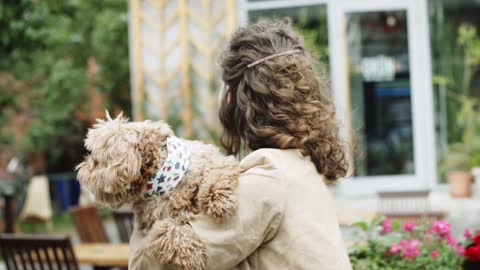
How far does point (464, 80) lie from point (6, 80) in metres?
8.10

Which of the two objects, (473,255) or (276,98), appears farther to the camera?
(473,255)

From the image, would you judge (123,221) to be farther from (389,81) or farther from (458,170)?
(458,170)

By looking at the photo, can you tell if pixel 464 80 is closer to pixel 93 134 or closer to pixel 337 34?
pixel 337 34

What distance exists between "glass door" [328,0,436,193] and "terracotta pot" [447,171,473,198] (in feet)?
1.84

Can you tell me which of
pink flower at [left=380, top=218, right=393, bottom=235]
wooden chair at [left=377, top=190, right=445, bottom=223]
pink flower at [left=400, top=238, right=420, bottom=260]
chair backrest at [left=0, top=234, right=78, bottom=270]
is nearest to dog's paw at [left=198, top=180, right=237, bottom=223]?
pink flower at [left=400, top=238, right=420, bottom=260]

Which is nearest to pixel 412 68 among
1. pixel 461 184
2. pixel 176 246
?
pixel 461 184

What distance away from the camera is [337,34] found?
9750 millimetres

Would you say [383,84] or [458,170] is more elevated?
[383,84]

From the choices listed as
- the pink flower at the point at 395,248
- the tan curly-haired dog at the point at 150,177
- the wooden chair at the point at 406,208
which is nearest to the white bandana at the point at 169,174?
the tan curly-haired dog at the point at 150,177

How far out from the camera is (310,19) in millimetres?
9766

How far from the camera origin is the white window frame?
31.8 feet

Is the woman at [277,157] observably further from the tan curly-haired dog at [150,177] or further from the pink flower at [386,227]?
the pink flower at [386,227]

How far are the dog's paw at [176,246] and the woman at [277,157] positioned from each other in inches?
0.8

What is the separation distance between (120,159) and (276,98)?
422 mm
